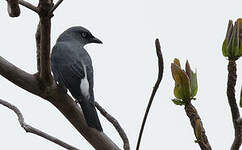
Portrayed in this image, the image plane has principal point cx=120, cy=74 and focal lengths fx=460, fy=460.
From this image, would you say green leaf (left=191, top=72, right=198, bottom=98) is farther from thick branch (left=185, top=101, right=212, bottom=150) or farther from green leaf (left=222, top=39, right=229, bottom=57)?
green leaf (left=222, top=39, right=229, bottom=57)

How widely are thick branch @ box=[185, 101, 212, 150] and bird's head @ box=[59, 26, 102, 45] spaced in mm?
4989

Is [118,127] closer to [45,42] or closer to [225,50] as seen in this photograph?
[45,42]

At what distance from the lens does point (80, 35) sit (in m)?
7.29

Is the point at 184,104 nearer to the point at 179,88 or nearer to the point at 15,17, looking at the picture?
the point at 179,88

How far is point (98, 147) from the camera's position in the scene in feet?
11.1

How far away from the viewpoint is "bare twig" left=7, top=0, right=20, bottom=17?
2.72m

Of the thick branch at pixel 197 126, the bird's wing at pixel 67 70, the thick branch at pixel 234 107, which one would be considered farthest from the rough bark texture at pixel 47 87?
the bird's wing at pixel 67 70

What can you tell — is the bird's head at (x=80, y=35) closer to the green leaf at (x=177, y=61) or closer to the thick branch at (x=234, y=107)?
the green leaf at (x=177, y=61)

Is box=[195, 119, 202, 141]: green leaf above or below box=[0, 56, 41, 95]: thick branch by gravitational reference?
above

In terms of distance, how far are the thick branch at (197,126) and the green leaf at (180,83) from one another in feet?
0.17

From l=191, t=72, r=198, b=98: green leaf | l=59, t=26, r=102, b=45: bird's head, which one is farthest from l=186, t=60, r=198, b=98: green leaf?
l=59, t=26, r=102, b=45: bird's head

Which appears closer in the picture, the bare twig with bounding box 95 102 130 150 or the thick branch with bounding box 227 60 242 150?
the thick branch with bounding box 227 60 242 150

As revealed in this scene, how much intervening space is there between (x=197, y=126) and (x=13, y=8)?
4.29 ft

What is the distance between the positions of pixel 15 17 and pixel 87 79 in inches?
112
